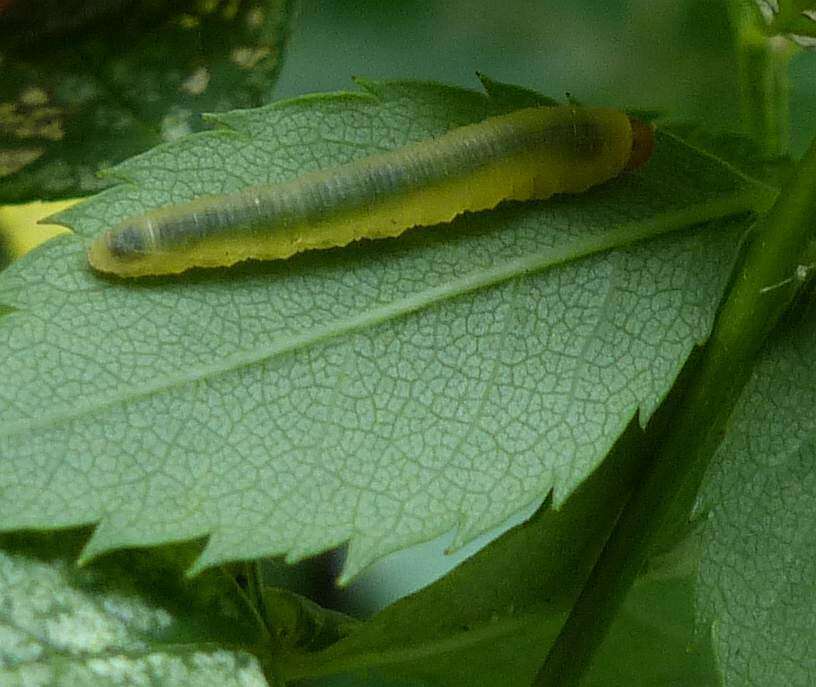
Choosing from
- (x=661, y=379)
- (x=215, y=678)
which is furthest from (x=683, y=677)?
(x=215, y=678)

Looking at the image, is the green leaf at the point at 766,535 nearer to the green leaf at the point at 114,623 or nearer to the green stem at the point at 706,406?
the green stem at the point at 706,406

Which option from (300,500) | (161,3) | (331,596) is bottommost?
(331,596)

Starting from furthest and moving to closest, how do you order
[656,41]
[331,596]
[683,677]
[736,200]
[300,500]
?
[656,41]
[331,596]
[683,677]
[736,200]
[300,500]

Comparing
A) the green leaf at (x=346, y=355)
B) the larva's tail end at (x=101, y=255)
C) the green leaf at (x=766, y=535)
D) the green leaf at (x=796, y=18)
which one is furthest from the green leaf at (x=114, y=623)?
the green leaf at (x=796, y=18)

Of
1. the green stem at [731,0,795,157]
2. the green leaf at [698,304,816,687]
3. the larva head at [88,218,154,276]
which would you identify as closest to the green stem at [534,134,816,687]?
the green leaf at [698,304,816,687]

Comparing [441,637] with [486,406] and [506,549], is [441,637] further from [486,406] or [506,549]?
[486,406]

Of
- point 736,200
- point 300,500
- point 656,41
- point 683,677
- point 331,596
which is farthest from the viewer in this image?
point 656,41

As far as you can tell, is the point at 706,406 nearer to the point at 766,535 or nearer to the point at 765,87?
the point at 766,535
